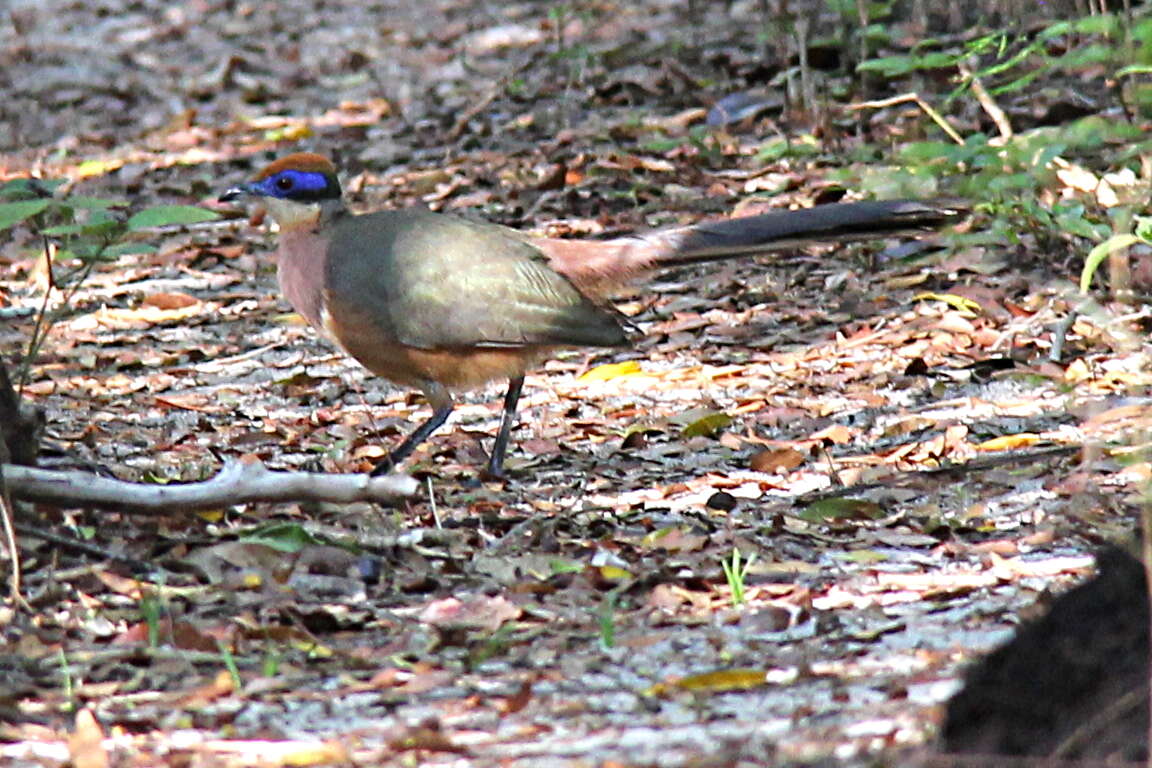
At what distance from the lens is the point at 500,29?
1220 centimetres

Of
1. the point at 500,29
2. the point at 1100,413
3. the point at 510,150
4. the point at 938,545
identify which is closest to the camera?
the point at 938,545

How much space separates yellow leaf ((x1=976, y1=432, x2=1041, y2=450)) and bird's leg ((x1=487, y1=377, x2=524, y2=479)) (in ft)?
4.81

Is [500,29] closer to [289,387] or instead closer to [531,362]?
[289,387]

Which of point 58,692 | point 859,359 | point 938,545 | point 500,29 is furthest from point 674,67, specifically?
point 58,692

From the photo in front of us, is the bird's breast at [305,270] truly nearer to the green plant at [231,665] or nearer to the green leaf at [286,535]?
the green leaf at [286,535]

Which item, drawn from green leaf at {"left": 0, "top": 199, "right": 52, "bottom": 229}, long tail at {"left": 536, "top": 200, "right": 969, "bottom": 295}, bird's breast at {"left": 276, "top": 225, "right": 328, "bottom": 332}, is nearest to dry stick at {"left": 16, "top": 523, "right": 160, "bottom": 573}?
green leaf at {"left": 0, "top": 199, "right": 52, "bottom": 229}

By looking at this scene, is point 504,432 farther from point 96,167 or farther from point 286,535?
point 96,167

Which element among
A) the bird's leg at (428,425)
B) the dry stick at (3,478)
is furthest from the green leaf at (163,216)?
the bird's leg at (428,425)

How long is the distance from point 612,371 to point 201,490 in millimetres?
2713

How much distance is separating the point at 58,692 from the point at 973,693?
1846mm

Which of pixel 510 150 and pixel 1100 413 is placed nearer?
pixel 1100 413

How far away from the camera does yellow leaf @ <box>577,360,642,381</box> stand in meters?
6.55

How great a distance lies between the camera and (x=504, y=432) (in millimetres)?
5625

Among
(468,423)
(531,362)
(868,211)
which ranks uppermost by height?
(868,211)
